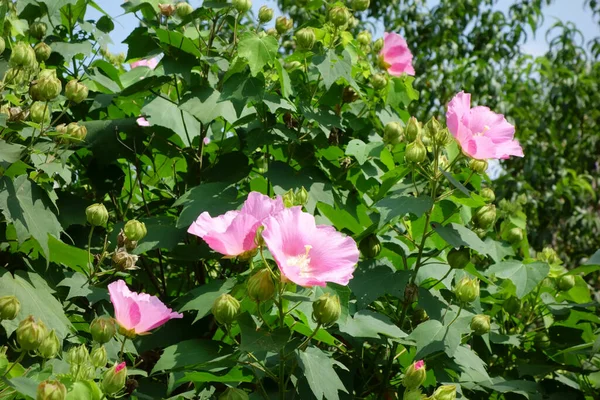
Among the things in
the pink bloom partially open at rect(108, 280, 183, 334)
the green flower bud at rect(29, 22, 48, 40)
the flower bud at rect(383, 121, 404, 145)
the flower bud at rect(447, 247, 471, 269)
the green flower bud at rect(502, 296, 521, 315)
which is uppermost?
the green flower bud at rect(29, 22, 48, 40)

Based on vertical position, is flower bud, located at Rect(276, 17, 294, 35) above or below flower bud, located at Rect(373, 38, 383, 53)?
below

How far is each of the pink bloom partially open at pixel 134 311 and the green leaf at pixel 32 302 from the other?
0.17 m

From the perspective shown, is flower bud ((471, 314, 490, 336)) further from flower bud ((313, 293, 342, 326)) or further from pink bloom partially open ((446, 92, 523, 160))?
flower bud ((313, 293, 342, 326))

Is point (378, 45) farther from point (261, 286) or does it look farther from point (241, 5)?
point (261, 286)

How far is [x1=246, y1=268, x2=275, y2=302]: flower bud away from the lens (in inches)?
44.6

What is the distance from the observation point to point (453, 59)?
597cm

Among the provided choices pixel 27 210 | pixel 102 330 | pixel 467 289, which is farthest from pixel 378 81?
pixel 102 330

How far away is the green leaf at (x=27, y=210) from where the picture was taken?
4.95 ft

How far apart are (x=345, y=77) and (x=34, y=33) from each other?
0.81m

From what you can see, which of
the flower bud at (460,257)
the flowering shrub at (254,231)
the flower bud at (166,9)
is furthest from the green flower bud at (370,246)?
the flower bud at (166,9)

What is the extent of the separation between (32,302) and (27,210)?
7.2 inches

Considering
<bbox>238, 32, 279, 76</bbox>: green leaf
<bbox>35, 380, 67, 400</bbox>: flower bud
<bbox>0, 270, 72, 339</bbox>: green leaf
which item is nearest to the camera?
<bbox>35, 380, 67, 400</bbox>: flower bud

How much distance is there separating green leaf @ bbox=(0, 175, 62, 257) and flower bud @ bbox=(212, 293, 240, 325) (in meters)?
0.50

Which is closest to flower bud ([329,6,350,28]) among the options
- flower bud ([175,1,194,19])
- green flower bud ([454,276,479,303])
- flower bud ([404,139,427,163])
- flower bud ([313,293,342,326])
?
flower bud ([175,1,194,19])
